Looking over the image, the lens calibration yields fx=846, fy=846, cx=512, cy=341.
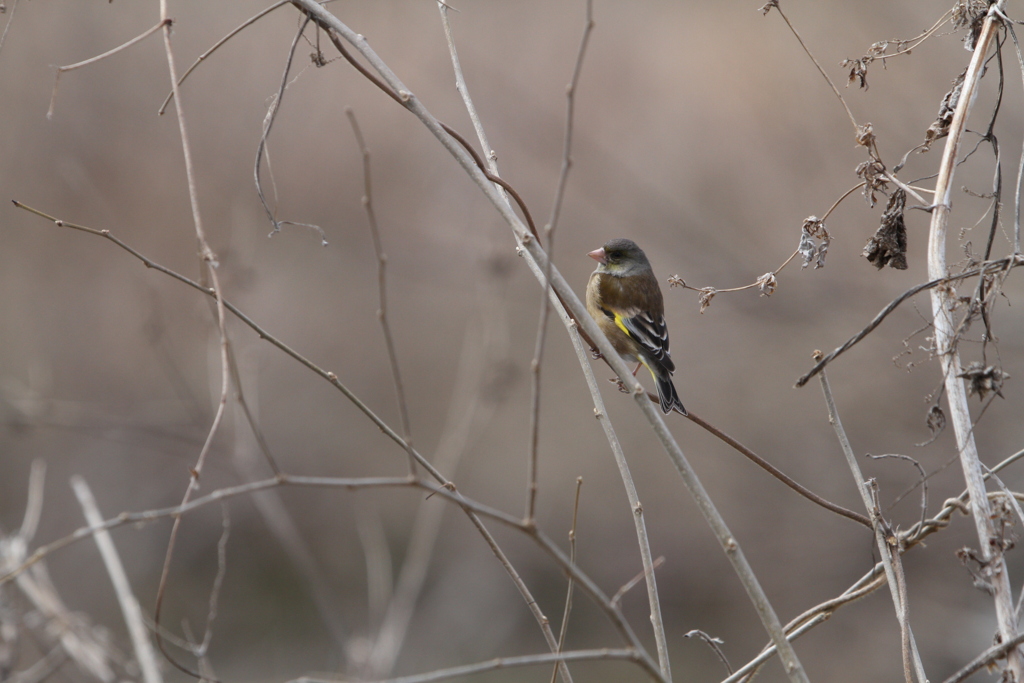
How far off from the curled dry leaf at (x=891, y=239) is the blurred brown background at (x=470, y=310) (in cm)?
585

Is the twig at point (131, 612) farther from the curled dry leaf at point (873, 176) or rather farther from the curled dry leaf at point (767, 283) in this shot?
the curled dry leaf at point (873, 176)

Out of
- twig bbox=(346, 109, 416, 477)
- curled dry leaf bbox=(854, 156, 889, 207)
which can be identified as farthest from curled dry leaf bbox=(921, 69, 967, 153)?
twig bbox=(346, 109, 416, 477)

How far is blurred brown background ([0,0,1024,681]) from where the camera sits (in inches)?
366

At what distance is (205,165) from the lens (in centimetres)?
1176

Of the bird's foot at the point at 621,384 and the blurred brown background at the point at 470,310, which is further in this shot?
the blurred brown background at the point at 470,310

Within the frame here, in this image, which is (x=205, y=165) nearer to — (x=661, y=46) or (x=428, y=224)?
(x=428, y=224)

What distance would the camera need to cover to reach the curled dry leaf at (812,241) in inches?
98.6

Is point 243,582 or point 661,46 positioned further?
point 661,46

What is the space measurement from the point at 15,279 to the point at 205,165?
9.68 feet

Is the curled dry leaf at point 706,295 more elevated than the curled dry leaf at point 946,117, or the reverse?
the curled dry leaf at point 946,117

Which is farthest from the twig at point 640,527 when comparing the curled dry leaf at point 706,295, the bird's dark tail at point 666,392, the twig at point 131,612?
the bird's dark tail at point 666,392

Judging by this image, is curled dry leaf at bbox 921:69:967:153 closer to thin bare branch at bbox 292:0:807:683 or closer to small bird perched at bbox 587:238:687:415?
thin bare branch at bbox 292:0:807:683

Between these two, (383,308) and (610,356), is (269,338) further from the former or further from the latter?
(610,356)

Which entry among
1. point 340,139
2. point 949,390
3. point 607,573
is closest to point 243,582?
point 607,573
